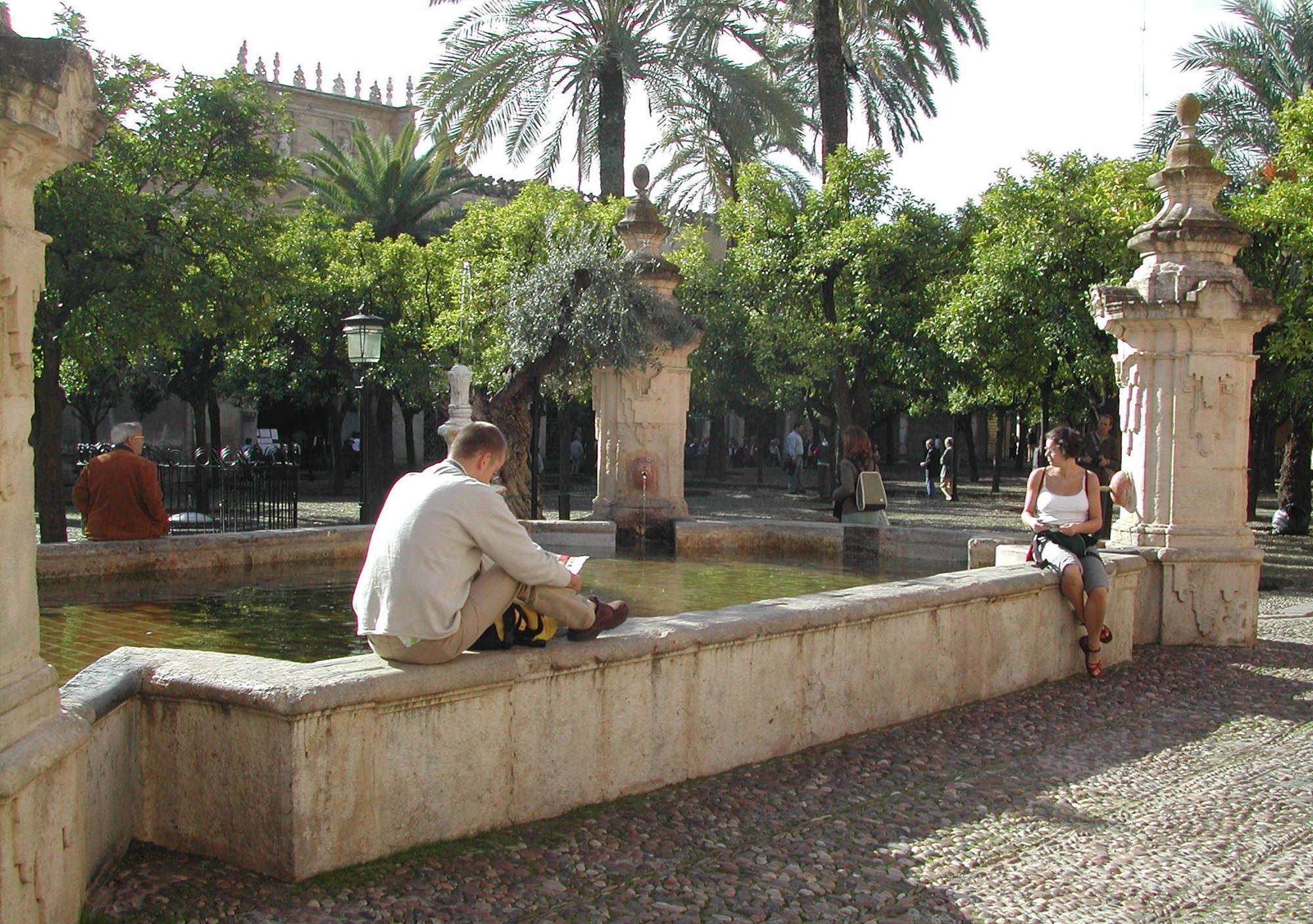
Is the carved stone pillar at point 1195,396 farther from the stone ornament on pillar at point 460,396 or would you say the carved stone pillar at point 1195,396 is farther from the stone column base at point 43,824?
the stone column base at point 43,824

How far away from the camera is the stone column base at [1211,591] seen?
26.9ft

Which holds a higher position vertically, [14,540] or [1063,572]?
[14,540]

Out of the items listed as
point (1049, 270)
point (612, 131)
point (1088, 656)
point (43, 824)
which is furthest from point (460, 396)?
point (612, 131)

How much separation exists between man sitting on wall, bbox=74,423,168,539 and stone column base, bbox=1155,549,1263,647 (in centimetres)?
697

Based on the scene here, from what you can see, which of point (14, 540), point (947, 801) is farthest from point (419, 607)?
point (947, 801)

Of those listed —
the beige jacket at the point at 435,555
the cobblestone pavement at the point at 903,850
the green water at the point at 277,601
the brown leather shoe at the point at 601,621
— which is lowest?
the cobblestone pavement at the point at 903,850

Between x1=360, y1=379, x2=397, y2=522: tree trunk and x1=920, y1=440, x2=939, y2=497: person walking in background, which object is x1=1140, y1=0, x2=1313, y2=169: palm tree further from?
x1=360, y1=379, x2=397, y2=522: tree trunk

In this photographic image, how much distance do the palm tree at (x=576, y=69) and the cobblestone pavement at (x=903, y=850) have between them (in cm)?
1518

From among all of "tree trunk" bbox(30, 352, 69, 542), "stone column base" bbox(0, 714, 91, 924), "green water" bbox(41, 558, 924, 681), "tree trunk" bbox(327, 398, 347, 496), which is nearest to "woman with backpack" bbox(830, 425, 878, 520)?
"green water" bbox(41, 558, 924, 681)

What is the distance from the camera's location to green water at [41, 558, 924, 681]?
249 inches

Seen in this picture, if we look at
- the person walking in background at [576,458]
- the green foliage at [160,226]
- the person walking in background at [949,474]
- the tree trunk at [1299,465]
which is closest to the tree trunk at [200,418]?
the green foliage at [160,226]

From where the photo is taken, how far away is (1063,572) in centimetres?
702

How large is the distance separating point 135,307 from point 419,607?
9.39 metres

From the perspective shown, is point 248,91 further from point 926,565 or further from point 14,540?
point 14,540
